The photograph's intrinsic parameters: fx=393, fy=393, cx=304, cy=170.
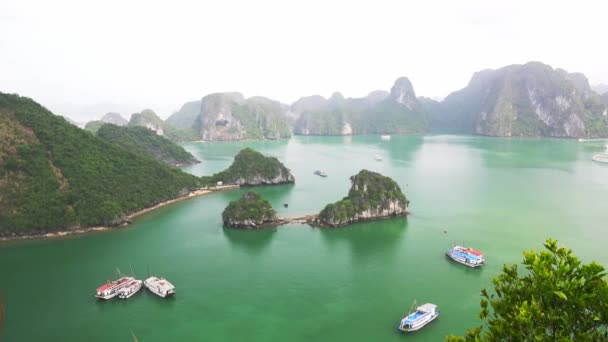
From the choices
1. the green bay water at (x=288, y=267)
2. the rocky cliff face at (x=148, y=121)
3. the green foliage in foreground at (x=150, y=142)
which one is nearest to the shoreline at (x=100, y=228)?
the green bay water at (x=288, y=267)

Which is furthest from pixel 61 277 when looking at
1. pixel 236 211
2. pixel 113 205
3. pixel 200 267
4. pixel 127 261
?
pixel 236 211

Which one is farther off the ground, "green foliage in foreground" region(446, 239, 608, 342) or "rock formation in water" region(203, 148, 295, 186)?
"green foliage in foreground" region(446, 239, 608, 342)

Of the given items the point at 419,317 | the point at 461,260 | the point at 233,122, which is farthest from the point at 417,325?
the point at 233,122

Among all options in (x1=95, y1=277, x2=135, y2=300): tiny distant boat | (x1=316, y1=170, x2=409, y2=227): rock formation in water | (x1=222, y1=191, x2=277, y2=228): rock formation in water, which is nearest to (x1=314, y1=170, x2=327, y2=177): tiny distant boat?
(x1=316, y1=170, x2=409, y2=227): rock formation in water

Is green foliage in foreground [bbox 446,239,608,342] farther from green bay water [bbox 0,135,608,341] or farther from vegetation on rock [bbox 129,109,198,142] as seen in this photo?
vegetation on rock [bbox 129,109,198,142]

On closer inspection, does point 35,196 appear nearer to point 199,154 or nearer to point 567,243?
point 567,243

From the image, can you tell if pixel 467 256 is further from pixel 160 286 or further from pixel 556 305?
pixel 556 305
